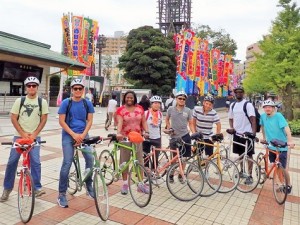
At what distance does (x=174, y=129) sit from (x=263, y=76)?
15.0 m

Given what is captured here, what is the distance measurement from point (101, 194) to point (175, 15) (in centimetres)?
5959

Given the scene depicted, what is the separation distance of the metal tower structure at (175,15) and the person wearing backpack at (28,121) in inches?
2247

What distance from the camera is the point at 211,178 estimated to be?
16.1 feet

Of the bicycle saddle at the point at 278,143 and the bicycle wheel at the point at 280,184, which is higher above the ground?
the bicycle saddle at the point at 278,143

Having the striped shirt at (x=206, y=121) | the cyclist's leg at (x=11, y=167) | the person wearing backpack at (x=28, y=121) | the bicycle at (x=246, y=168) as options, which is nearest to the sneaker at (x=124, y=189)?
the person wearing backpack at (x=28, y=121)

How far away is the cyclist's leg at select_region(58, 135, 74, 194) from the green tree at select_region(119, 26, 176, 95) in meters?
20.8

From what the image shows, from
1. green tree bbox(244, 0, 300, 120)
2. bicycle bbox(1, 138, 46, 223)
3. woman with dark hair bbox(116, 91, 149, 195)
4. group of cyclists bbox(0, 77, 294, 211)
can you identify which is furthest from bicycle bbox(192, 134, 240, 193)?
green tree bbox(244, 0, 300, 120)

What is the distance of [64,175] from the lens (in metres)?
4.02

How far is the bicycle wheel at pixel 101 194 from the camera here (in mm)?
3656

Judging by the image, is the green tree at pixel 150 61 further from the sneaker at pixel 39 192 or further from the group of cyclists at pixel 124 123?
the sneaker at pixel 39 192

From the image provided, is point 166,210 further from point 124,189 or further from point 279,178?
point 279,178

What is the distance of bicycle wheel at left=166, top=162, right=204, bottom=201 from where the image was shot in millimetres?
4430

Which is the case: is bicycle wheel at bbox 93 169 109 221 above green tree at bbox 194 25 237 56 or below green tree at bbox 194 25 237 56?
below

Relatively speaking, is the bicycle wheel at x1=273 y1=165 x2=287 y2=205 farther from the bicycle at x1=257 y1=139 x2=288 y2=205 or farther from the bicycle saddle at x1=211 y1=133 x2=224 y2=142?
the bicycle saddle at x1=211 y1=133 x2=224 y2=142
